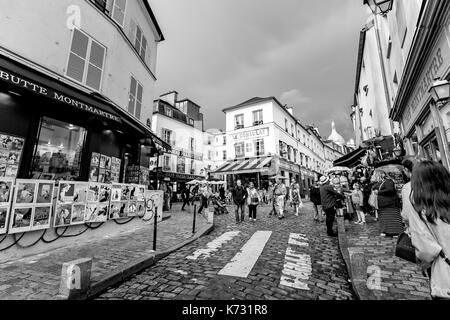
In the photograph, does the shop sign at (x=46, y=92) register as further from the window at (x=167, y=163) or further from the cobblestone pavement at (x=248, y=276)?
the window at (x=167, y=163)

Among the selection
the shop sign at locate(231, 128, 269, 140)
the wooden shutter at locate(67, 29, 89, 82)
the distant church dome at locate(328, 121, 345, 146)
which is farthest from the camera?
the distant church dome at locate(328, 121, 345, 146)

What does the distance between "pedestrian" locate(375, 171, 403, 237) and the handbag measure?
475 cm

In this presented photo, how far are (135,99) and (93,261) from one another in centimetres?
765

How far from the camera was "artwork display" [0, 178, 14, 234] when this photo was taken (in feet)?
13.8

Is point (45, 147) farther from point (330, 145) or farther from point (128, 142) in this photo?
point (330, 145)

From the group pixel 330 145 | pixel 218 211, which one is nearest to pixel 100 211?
pixel 218 211

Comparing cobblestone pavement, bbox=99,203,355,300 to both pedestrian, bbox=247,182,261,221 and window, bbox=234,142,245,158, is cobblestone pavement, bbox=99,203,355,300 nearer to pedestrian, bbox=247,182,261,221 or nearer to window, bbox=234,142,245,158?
pedestrian, bbox=247,182,261,221

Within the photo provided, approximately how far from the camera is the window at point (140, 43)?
32.7ft

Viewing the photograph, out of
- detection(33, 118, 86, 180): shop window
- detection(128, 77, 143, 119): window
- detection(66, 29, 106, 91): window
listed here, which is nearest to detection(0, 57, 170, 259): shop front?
detection(33, 118, 86, 180): shop window

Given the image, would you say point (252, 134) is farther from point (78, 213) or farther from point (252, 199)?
point (78, 213)

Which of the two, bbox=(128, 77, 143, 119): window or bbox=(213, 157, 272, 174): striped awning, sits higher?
bbox=(128, 77, 143, 119): window

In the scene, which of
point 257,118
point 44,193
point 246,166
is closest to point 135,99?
point 44,193
